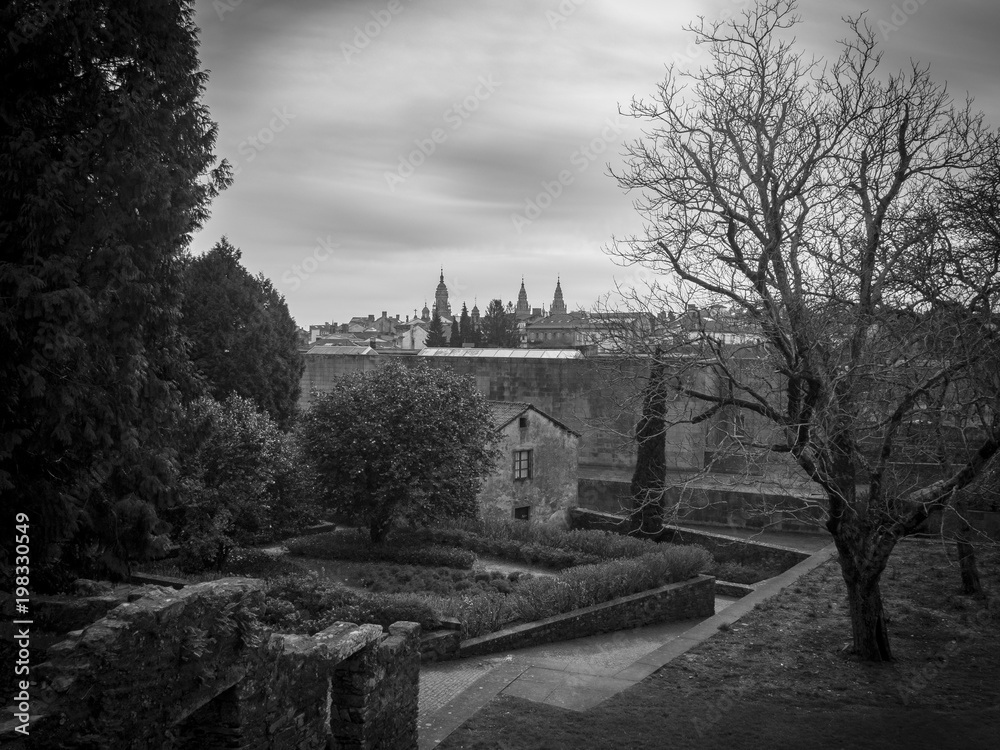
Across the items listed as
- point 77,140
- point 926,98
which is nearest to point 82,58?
point 77,140

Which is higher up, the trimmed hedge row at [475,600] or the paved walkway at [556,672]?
the trimmed hedge row at [475,600]

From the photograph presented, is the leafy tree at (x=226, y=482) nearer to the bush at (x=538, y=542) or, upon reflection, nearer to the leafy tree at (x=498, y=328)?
the bush at (x=538, y=542)

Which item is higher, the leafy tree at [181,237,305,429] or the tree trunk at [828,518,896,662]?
the leafy tree at [181,237,305,429]

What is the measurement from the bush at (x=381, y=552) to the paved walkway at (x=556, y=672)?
5365 mm

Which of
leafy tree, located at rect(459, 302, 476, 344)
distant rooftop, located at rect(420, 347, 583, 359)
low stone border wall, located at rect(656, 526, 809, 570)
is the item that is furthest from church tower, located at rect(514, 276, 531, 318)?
low stone border wall, located at rect(656, 526, 809, 570)

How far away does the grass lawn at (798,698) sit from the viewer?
888 cm

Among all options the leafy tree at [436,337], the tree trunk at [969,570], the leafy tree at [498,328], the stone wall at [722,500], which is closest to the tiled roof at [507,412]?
the stone wall at [722,500]

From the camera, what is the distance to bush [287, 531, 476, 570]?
19594 mm

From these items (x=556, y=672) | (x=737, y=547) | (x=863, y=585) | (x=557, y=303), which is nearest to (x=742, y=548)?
(x=737, y=547)

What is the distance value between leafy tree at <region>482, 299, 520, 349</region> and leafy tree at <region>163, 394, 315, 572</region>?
59.1 metres

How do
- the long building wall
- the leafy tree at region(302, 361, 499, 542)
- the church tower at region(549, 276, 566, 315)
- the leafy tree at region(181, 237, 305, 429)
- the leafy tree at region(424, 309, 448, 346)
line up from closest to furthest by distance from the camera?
the leafy tree at region(302, 361, 499, 542) → the leafy tree at region(181, 237, 305, 429) → the long building wall → the leafy tree at region(424, 309, 448, 346) → the church tower at region(549, 276, 566, 315)

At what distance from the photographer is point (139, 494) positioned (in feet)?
47.8

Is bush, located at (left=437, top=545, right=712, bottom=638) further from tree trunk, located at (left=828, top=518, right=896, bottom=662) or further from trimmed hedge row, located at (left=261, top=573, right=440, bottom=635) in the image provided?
tree trunk, located at (left=828, top=518, right=896, bottom=662)

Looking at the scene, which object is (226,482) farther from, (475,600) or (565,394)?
(565,394)
